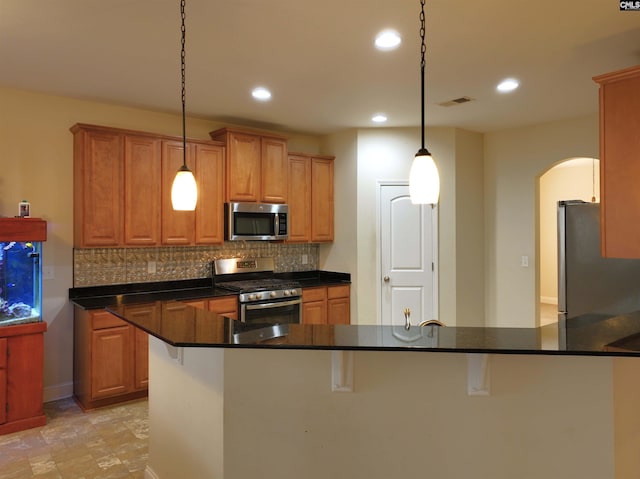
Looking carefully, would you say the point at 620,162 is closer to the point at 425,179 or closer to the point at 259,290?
the point at 425,179

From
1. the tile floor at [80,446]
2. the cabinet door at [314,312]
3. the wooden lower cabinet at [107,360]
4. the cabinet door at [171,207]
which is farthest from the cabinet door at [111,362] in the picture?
the cabinet door at [314,312]

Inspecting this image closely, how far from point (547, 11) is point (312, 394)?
7.90 feet

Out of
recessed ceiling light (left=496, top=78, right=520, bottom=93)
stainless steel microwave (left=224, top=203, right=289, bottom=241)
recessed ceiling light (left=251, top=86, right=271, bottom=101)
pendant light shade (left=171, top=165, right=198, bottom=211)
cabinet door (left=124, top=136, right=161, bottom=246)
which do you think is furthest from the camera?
stainless steel microwave (left=224, top=203, right=289, bottom=241)

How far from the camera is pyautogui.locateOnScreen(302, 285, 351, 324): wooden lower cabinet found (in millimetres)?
5016

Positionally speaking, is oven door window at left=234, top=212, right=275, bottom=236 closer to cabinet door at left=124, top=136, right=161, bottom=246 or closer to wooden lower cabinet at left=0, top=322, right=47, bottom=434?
cabinet door at left=124, top=136, right=161, bottom=246

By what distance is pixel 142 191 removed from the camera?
421cm

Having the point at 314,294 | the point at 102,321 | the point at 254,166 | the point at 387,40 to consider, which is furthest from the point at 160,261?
the point at 387,40

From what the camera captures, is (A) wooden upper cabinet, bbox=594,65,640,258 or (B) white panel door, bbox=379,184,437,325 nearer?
(A) wooden upper cabinet, bbox=594,65,640,258

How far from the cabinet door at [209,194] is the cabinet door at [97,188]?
2.45ft

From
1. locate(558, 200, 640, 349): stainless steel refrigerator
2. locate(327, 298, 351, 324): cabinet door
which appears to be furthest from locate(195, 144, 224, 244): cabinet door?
locate(558, 200, 640, 349): stainless steel refrigerator

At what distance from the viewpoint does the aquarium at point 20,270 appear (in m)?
3.32

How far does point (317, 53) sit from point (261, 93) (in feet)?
3.31

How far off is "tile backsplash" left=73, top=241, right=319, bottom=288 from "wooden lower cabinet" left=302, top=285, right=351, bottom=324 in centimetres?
63

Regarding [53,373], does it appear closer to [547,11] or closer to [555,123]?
[547,11]
